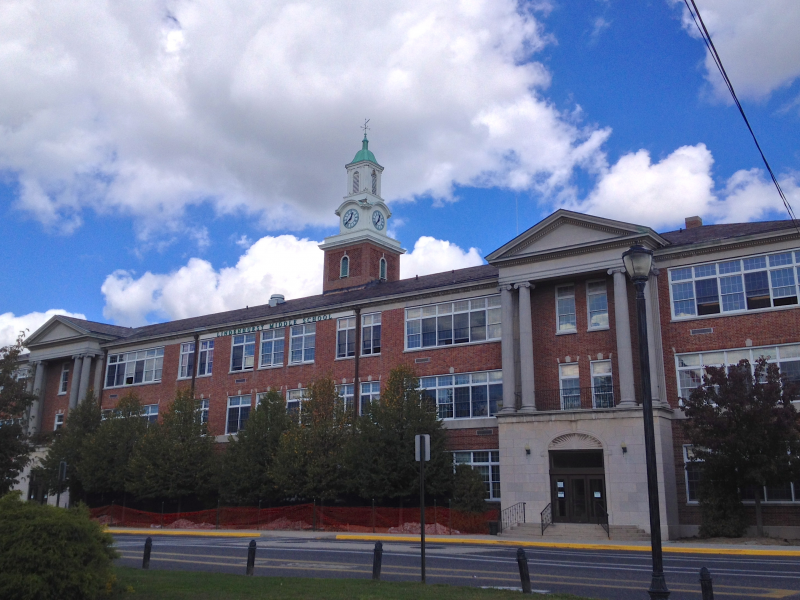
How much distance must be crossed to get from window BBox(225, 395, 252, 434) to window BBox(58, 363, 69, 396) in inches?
632

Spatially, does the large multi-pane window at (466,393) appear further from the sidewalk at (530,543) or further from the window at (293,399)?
the window at (293,399)

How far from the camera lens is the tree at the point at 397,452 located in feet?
110

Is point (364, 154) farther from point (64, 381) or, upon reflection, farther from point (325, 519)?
point (325, 519)

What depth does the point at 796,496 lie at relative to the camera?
1123 inches

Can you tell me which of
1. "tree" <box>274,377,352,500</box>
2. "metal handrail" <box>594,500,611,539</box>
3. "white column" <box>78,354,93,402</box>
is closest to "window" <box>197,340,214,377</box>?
"white column" <box>78,354,93,402</box>

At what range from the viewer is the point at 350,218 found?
67.4 meters

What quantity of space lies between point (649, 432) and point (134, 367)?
46.2 m

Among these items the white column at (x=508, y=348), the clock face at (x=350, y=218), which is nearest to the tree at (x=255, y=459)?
the white column at (x=508, y=348)

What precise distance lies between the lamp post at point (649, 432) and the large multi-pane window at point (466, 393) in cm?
2386

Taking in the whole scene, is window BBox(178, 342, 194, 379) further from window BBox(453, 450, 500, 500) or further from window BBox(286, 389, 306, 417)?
window BBox(453, 450, 500, 500)

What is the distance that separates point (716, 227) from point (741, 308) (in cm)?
554

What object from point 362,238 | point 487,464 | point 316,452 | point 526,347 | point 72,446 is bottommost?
point 487,464

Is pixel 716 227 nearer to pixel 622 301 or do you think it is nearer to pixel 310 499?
pixel 622 301

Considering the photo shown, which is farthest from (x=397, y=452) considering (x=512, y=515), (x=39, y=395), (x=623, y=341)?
(x=39, y=395)
